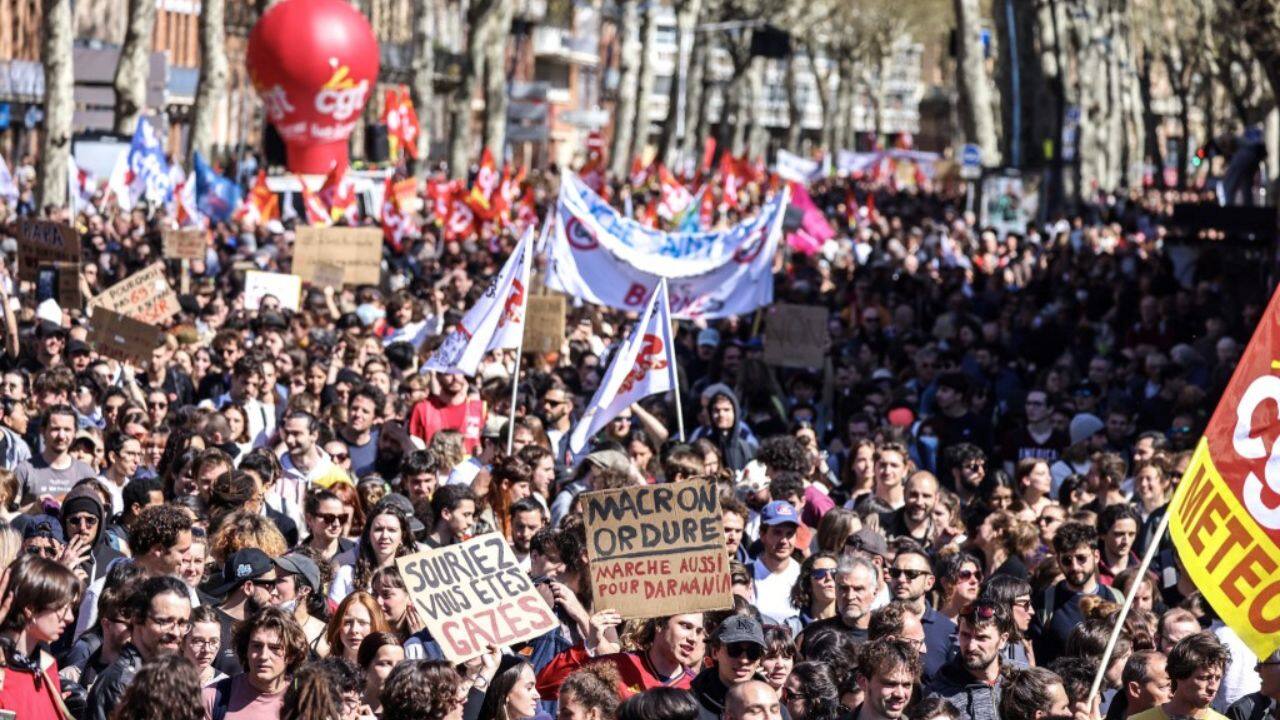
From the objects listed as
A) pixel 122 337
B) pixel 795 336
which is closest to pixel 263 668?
pixel 122 337

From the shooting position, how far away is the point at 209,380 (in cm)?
1427

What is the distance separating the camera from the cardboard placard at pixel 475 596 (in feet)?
24.3

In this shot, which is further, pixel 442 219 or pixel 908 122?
pixel 908 122

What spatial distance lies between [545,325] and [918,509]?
5630mm

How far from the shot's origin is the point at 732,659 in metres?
6.99

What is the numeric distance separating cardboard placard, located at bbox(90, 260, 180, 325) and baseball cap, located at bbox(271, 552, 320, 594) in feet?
22.6

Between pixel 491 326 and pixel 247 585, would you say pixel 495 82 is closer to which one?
pixel 491 326

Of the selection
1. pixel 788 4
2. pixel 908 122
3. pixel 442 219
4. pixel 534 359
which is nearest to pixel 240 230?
pixel 442 219

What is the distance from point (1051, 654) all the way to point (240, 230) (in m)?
18.3

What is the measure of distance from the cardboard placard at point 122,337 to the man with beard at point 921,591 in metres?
6.30

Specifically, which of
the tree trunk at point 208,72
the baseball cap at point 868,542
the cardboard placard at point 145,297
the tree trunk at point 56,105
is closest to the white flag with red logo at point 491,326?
the cardboard placard at point 145,297

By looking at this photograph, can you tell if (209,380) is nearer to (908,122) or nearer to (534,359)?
(534,359)

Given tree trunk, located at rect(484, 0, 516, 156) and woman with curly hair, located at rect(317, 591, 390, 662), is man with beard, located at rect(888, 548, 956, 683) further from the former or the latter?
tree trunk, located at rect(484, 0, 516, 156)

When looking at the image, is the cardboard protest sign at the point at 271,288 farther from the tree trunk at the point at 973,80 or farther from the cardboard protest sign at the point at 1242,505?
the tree trunk at the point at 973,80
